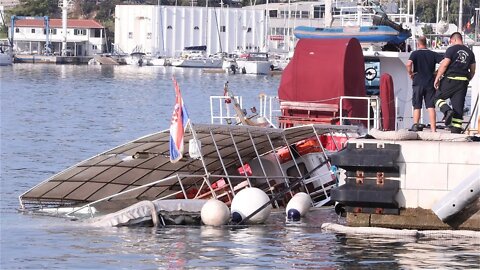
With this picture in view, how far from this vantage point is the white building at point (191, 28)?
189 m

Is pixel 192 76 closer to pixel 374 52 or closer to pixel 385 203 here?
pixel 374 52

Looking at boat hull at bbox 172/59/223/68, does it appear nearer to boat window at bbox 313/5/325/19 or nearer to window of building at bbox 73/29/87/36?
boat window at bbox 313/5/325/19

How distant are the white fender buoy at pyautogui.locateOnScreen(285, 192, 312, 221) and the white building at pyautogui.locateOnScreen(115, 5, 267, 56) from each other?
16183 centimetres

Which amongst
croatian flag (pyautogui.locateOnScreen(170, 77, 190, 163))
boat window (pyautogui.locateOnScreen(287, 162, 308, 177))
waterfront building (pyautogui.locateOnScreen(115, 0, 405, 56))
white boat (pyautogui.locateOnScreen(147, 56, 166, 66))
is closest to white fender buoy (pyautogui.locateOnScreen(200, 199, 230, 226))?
croatian flag (pyautogui.locateOnScreen(170, 77, 190, 163))

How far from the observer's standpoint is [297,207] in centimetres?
2677

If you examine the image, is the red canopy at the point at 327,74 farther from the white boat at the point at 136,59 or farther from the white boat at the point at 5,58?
the white boat at the point at 136,59

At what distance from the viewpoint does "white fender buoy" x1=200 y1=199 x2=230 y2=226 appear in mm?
25109

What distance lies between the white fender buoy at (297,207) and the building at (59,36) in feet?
538

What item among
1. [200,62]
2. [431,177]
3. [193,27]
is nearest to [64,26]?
[193,27]

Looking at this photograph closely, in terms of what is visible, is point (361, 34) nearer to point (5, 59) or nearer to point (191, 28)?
point (5, 59)

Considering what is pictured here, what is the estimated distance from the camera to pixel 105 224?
2556 cm

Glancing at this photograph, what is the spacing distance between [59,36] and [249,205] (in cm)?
16902

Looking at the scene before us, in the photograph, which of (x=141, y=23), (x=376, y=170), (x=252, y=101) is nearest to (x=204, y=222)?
(x=376, y=170)

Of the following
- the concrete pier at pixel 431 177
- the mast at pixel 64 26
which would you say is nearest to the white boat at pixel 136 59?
the mast at pixel 64 26
